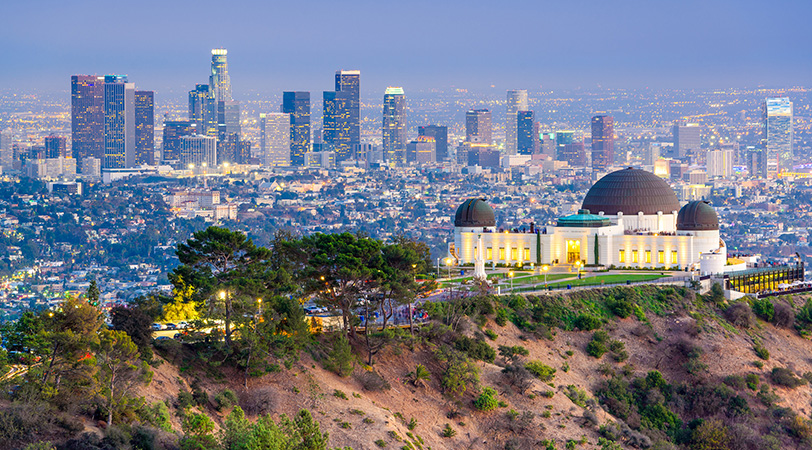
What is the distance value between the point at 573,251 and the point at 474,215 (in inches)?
292

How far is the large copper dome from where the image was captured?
3622 inches

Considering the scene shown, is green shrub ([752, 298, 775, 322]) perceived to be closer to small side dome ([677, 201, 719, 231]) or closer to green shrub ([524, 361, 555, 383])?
small side dome ([677, 201, 719, 231])

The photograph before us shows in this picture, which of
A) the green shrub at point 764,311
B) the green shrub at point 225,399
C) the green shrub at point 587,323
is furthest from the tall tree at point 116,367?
Result: the green shrub at point 764,311

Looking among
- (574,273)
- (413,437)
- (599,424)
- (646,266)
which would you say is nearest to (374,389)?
(413,437)

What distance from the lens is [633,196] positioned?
92312 millimetres

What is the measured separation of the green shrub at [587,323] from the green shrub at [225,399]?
25.0 m

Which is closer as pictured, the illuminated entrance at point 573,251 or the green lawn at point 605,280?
the green lawn at point 605,280

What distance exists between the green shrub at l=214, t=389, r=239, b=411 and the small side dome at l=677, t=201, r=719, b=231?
153ft

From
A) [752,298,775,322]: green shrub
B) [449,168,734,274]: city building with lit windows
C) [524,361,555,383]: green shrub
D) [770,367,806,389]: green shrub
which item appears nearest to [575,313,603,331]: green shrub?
[524,361,555,383]: green shrub

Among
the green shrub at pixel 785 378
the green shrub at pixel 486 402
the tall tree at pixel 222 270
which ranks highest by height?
the tall tree at pixel 222 270

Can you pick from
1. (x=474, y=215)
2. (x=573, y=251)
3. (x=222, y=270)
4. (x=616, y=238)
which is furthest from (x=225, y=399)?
(x=616, y=238)

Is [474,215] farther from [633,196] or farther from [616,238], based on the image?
[633,196]

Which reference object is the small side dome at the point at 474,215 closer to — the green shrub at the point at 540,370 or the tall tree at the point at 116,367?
the green shrub at the point at 540,370

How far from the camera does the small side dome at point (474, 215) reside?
295ft
